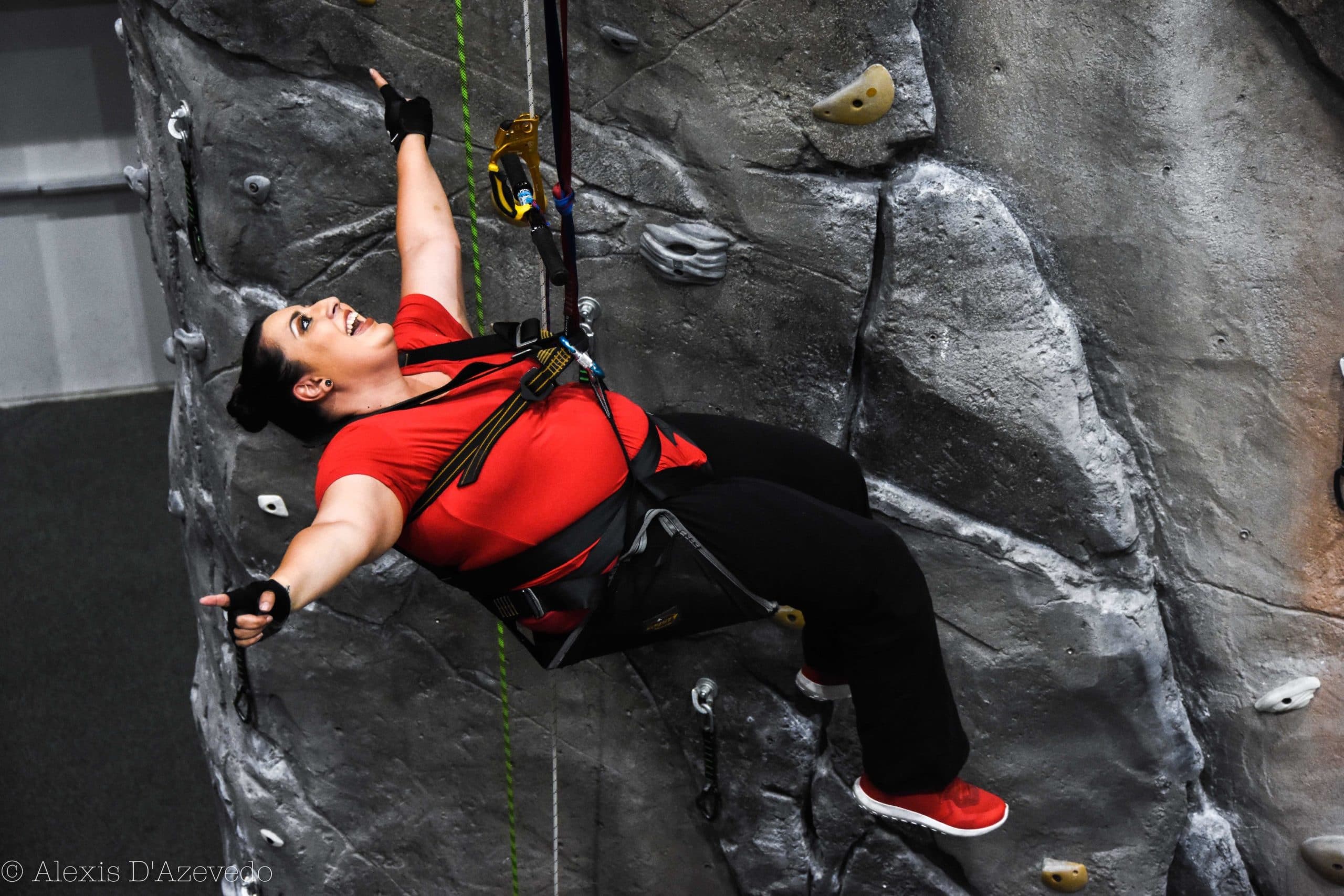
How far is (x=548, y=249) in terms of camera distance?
2.20 metres

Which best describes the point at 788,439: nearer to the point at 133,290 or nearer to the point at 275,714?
the point at 275,714

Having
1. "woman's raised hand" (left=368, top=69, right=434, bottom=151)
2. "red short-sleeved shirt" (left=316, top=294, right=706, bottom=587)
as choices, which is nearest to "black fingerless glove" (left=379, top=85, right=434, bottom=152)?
"woman's raised hand" (left=368, top=69, right=434, bottom=151)

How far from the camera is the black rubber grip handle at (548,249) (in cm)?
219

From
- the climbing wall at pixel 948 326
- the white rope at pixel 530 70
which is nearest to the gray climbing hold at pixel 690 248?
the climbing wall at pixel 948 326

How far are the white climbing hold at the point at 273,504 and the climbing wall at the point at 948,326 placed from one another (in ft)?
0.06

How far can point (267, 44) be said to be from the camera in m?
2.75

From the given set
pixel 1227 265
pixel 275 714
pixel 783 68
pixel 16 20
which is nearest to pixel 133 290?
pixel 16 20

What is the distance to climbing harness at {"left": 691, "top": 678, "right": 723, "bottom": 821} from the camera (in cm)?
311

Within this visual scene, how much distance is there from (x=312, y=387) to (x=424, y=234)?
464 millimetres

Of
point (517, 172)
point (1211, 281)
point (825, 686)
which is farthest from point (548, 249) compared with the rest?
point (1211, 281)

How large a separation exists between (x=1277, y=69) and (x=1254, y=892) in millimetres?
1855

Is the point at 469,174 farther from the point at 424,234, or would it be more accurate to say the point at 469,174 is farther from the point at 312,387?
the point at 312,387

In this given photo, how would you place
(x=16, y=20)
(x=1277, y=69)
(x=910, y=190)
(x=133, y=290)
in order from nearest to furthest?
(x=1277, y=69) → (x=910, y=190) → (x=16, y=20) → (x=133, y=290)

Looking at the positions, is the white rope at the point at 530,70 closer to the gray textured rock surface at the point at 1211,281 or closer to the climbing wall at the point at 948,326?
the climbing wall at the point at 948,326
